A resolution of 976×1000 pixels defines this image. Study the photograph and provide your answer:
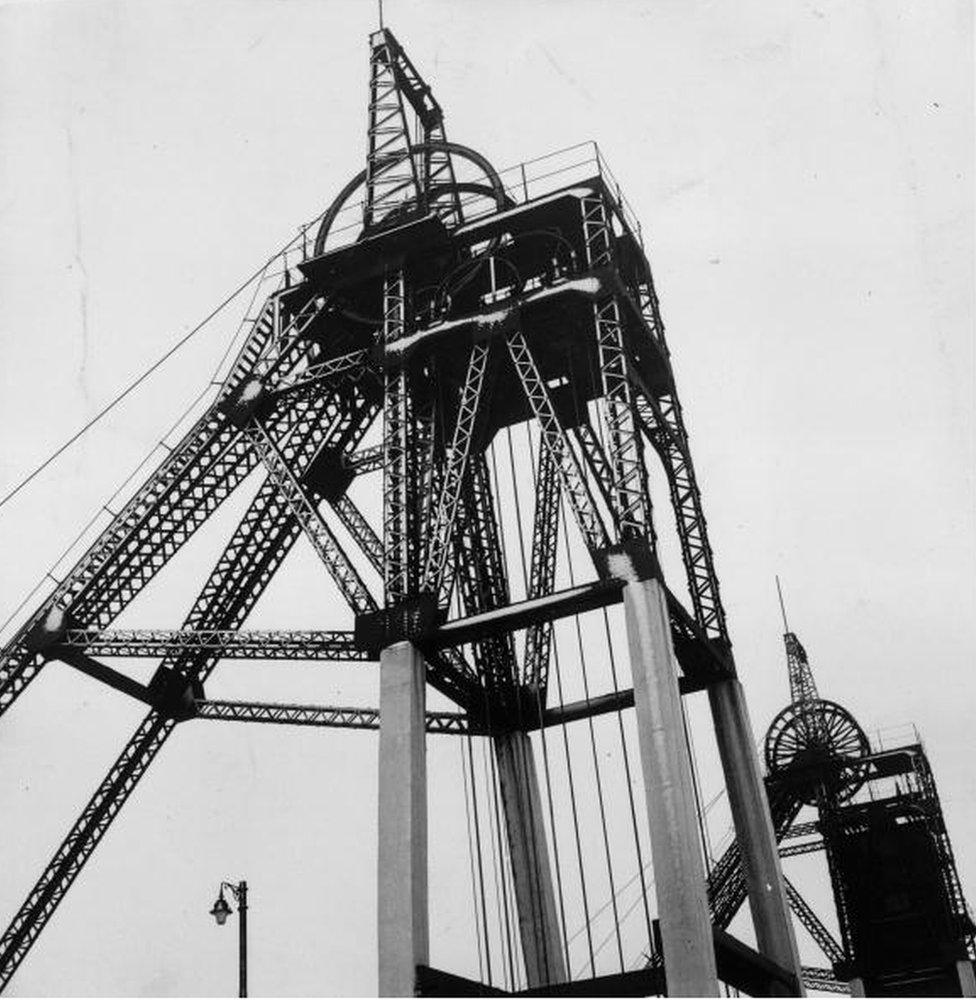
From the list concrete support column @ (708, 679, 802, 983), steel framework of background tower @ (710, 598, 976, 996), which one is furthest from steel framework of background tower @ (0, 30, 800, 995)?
steel framework of background tower @ (710, 598, 976, 996)

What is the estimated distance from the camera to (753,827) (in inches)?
768

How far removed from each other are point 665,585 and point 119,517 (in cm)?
1051

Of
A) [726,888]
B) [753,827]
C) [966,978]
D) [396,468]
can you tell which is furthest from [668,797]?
[966,978]

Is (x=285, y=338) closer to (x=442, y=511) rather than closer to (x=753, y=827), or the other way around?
(x=442, y=511)

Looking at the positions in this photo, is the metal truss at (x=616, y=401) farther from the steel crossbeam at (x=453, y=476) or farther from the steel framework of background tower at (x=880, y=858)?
the steel framework of background tower at (x=880, y=858)

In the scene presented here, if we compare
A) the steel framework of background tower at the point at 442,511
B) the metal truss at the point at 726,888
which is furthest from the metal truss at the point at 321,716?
the metal truss at the point at 726,888

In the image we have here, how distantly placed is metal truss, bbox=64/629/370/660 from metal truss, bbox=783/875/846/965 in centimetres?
3596

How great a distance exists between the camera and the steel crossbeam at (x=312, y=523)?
19.0 metres

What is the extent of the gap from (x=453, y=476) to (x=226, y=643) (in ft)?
15.5

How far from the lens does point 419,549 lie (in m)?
19.2

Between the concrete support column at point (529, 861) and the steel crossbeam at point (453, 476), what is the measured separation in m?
4.06

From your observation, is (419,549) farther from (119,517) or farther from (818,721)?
(818,721)

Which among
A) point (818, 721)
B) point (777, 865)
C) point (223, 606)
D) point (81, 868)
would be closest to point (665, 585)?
point (777, 865)

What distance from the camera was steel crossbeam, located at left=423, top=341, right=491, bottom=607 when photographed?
1880cm
